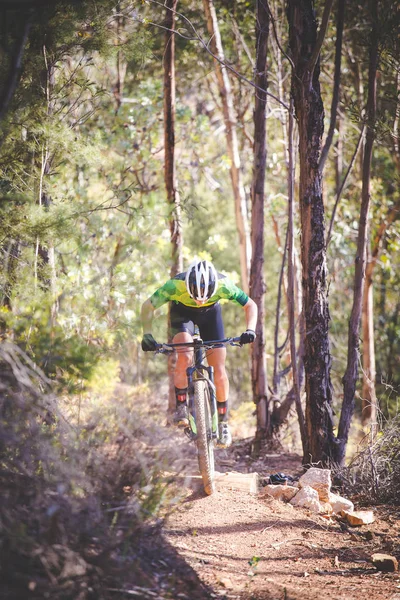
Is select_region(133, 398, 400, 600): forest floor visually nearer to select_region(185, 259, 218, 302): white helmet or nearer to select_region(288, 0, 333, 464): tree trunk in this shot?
select_region(288, 0, 333, 464): tree trunk

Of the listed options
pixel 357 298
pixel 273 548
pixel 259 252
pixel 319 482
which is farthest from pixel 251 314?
pixel 259 252

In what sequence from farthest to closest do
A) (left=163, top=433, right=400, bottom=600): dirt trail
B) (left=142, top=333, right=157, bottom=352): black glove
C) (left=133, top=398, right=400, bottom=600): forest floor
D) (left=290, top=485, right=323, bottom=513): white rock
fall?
(left=290, top=485, right=323, bottom=513): white rock, (left=142, top=333, right=157, bottom=352): black glove, (left=163, top=433, right=400, bottom=600): dirt trail, (left=133, top=398, right=400, bottom=600): forest floor

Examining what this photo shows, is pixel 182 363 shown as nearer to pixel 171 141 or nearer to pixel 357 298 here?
pixel 357 298

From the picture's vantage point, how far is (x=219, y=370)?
20.9 feet

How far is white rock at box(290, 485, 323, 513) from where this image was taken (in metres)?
6.15

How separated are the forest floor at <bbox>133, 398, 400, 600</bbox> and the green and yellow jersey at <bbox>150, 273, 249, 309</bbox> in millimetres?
1627

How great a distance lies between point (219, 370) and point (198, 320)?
0.67 meters

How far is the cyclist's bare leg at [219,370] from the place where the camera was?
6.35 meters

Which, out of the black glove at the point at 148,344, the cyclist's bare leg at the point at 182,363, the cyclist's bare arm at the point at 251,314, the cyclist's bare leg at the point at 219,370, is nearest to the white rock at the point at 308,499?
the cyclist's bare leg at the point at 219,370

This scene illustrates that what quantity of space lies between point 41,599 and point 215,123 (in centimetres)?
2034

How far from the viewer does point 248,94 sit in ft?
54.1

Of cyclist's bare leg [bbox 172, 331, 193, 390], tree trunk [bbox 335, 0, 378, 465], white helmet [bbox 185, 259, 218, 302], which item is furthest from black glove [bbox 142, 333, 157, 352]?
tree trunk [bbox 335, 0, 378, 465]

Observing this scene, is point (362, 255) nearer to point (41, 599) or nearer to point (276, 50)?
point (41, 599)

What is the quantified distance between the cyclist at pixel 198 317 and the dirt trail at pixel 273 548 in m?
0.81
